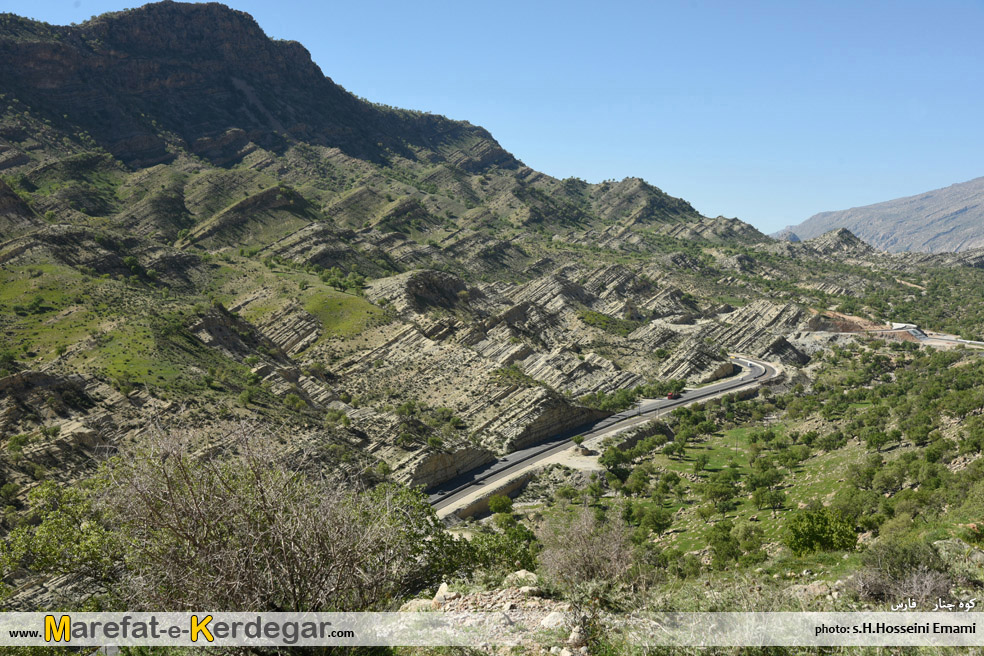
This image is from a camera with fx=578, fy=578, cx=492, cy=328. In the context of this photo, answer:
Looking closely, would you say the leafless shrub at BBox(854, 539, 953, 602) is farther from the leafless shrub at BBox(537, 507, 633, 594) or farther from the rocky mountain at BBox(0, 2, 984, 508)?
the rocky mountain at BBox(0, 2, 984, 508)

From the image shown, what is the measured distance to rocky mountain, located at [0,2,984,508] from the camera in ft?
159

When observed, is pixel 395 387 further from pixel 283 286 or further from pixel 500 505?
pixel 283 286

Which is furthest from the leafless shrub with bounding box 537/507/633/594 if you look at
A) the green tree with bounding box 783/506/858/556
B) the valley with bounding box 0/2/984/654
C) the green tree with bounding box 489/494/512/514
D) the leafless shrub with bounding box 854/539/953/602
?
the green tree with bounding box 489/494/512/514

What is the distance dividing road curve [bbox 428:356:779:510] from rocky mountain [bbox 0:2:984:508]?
166cm

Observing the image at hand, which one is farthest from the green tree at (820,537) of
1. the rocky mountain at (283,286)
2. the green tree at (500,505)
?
the green tree at (500,505)

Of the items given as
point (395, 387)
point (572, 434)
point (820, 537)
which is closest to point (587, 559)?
point (820, 537)

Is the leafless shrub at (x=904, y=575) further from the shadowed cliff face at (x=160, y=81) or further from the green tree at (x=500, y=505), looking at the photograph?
the shadowed cliff face at (x=160, y=81)

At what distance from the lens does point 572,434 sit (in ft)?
232

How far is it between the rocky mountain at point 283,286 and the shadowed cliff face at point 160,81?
2.14 feet

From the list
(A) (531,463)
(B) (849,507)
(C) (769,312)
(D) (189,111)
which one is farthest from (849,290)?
(D) (189,111)

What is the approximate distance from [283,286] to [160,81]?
123387mm

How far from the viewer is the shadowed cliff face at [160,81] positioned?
145125mm

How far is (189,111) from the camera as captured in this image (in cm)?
17250

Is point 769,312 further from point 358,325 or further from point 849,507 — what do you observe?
point 849,507
